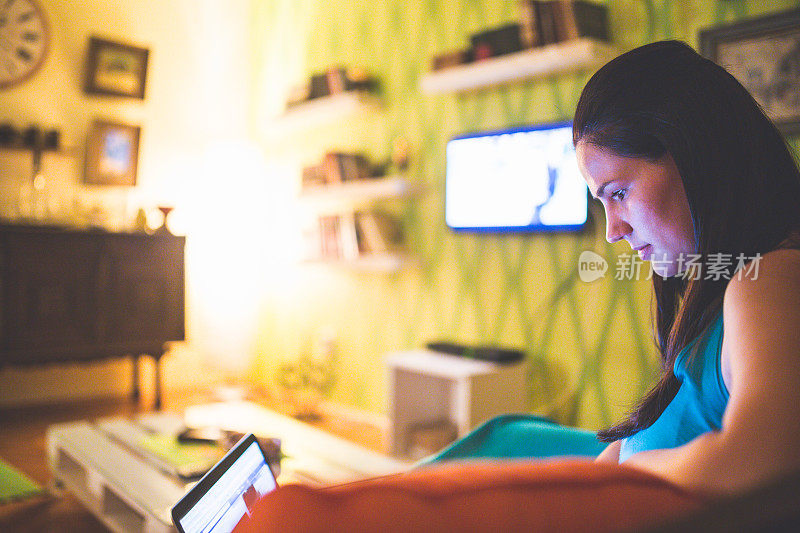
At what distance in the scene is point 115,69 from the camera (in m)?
4.37

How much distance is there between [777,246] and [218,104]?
4.64 metres

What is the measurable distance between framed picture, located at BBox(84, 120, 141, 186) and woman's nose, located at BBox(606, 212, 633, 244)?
13.3 feet

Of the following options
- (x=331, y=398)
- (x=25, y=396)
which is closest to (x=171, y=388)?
(x=25, y=396)

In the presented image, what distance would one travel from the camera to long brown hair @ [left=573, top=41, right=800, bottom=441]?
2.24ft

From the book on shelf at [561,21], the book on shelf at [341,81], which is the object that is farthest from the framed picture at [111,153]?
the book on shelf at [561,21]

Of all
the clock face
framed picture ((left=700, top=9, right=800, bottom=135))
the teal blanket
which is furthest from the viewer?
the clock face

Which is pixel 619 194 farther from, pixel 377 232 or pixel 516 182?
pixel 377 232

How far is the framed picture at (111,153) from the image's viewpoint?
4250mm

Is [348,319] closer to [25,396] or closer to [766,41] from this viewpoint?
[25,396]

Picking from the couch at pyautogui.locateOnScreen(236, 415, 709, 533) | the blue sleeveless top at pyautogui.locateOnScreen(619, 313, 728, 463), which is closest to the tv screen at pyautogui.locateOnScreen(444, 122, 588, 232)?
the blue sleeveless top at pyautogui.locateOnScreen(619, 313, 728, 463)

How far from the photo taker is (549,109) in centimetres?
301

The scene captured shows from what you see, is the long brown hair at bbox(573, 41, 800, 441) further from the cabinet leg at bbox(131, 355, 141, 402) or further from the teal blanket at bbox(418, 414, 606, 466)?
the cabinet leg at bbox(131, 355, 141, 402)

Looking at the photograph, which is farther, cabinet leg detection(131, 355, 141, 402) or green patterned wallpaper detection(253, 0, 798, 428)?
cabinet leg detection(131, 355, 141, 402)

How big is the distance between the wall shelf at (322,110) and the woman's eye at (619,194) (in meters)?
3.17
